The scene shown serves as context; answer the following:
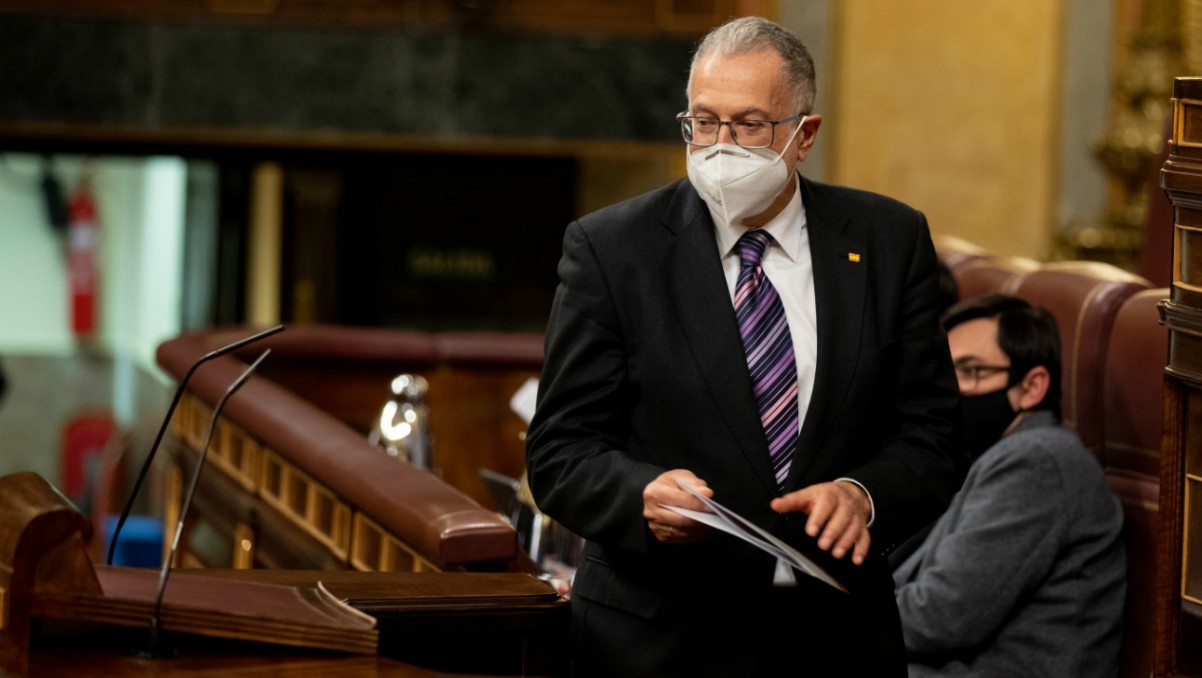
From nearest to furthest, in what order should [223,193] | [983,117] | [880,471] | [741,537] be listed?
[741,537]
[880,471]
[983,117]
[223,193]

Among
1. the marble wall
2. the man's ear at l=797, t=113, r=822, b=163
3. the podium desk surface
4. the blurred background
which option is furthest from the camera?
the marble wall

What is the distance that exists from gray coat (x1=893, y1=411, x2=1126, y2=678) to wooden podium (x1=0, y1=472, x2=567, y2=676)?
119 cm

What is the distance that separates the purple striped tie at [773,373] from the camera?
2227mm

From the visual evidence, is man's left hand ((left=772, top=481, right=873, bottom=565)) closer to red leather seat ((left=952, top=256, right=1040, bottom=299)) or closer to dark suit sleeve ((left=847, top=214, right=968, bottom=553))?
dark suit sleeve ((left=847, top=214, right=968, bottom=553))

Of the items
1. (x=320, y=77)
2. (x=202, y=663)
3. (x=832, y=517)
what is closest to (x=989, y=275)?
(x=832, y=517)

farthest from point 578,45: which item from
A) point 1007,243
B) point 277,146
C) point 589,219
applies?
point 589,219

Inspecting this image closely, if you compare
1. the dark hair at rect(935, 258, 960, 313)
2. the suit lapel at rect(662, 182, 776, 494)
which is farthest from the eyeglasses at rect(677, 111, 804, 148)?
the dark hair at rect(935, 258, 960, 313)

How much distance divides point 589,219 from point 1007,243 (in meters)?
6.19

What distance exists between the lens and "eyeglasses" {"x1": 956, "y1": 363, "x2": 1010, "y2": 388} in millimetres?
3363

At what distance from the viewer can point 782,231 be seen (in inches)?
91.0

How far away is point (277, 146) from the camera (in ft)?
28.2

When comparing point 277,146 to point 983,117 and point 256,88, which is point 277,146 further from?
point 983,117

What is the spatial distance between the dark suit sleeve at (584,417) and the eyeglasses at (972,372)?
1312 millimetres

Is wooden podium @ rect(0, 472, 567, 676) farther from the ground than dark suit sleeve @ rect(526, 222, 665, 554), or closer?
closer
